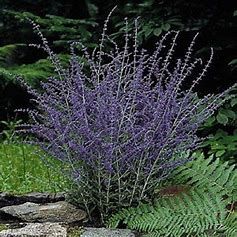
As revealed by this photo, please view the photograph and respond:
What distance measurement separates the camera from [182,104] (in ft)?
8.82

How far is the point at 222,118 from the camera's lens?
4574 millimetres

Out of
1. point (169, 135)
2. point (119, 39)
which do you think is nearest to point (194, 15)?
point (119, 39)

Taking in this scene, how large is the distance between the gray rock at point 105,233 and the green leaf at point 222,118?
6.98ft

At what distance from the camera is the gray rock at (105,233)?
250cm

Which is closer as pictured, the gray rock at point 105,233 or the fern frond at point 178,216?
the fern frond at point 178,216

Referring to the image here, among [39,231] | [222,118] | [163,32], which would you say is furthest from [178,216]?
[163,32]

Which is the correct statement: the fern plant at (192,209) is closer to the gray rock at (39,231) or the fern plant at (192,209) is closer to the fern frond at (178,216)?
the fern frond at (178,216)

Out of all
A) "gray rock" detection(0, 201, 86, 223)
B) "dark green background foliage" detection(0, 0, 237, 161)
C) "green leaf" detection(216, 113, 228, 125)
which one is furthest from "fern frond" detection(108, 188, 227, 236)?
"green leaf" detection(216, 113, 228, 125)

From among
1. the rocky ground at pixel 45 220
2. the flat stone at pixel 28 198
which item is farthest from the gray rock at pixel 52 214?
the flat stone at pixel 28 198

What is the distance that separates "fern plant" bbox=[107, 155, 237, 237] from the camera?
235cm

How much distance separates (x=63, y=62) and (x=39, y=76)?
0.92 feet

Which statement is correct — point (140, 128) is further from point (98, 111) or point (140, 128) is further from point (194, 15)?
point (194, 15)

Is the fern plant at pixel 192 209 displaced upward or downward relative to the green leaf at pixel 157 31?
downward

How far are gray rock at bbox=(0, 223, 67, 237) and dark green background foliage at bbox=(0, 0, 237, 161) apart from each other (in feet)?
5.49
